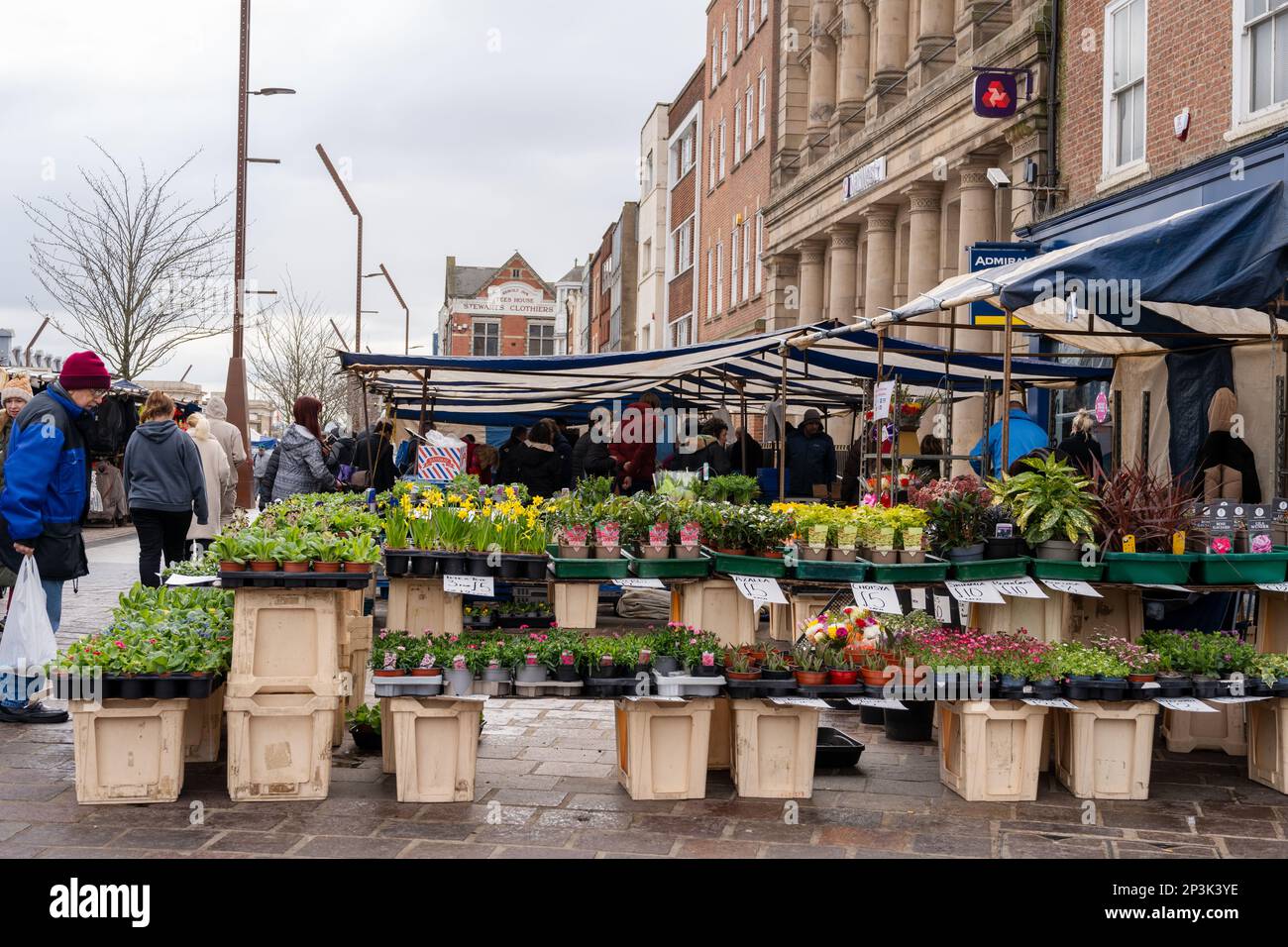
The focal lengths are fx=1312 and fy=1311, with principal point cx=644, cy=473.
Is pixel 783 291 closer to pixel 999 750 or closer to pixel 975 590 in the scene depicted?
pixel 975 590

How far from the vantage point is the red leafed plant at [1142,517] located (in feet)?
23.7

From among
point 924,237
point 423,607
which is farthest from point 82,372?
point 924,237

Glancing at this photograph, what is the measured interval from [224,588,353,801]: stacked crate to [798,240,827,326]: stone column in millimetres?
23260

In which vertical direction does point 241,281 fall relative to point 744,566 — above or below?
above

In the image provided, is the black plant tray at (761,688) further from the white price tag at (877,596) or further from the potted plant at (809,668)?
the white price tag at (877,596)

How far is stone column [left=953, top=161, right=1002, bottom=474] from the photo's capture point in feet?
60.6

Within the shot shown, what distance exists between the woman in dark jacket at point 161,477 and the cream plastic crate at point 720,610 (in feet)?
13.3

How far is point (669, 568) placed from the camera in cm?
703

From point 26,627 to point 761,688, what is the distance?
4.29 meters

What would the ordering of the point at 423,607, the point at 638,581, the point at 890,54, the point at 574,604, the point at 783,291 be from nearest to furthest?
the point at 638,581 < the point at 423,607 < the point at 574,604 < the point at 890,54 < the point at 783,291

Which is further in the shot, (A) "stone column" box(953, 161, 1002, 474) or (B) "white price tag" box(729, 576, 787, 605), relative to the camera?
(A) "stone column" box(953, 161, 1002, 474)

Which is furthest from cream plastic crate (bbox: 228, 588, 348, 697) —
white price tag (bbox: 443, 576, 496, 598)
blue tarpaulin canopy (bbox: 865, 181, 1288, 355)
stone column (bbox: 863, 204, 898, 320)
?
stone column (bbox: 863, 204, 898, 320)

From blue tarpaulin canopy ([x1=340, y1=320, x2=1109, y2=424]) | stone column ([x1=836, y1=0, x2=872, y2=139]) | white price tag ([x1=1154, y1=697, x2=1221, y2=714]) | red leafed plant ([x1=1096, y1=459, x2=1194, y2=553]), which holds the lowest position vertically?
white price tag ([x1=1154, y1=697, x2=1221, y2=714])

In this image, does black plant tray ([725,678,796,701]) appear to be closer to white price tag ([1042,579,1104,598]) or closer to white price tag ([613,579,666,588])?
white price tag ([613,579,666,588])
